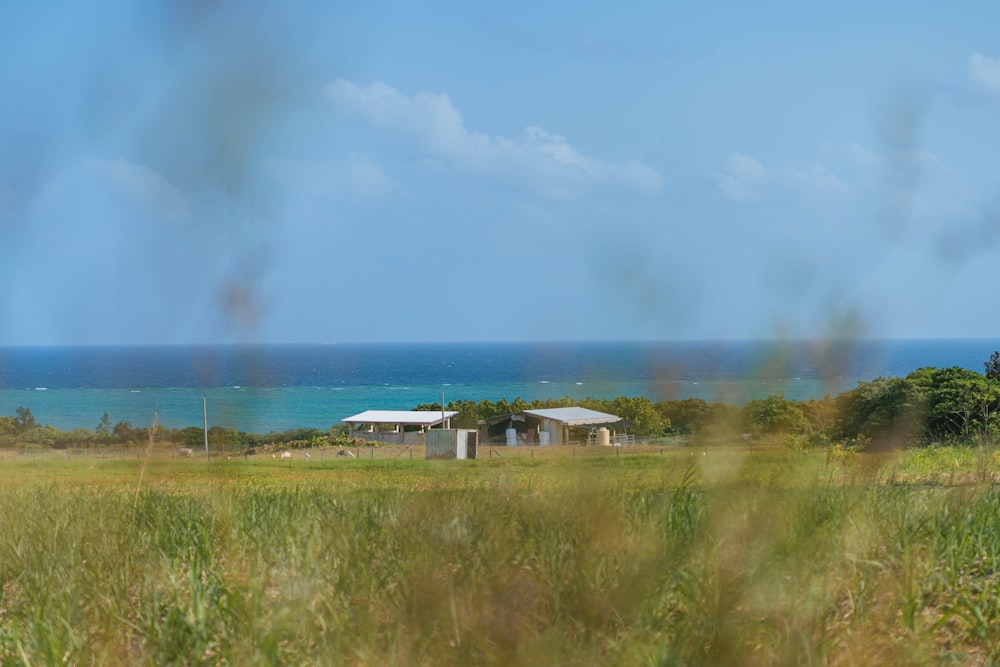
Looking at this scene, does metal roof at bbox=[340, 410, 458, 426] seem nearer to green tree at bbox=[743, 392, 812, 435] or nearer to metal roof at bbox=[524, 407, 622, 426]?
metal roof at bbox=[524, 407, 622, 426]

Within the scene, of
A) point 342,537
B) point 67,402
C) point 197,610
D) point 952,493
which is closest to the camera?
point 197,610

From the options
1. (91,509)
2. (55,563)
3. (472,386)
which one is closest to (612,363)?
(55,563)

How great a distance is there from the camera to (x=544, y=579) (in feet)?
12.6

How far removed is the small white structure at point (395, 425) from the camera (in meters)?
52.5

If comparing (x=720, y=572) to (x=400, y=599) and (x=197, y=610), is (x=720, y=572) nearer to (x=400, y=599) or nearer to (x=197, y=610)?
(x=400, y=599)

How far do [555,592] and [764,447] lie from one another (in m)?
1.91

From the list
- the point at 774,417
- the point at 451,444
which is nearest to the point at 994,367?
the point at 451,444

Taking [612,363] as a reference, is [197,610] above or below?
below

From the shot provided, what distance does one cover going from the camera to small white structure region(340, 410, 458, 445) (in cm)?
5250

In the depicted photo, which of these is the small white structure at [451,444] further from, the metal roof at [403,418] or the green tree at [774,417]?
the metal roof at [403,418]

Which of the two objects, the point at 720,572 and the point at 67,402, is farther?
the point at 67,402

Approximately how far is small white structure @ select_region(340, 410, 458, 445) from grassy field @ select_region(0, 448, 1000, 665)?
44473mm

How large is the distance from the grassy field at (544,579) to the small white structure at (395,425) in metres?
44.5

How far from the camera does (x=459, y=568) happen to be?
13.2 ft
